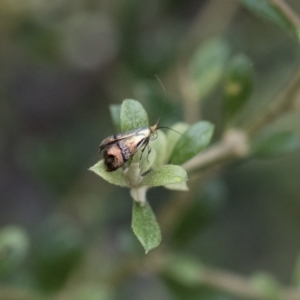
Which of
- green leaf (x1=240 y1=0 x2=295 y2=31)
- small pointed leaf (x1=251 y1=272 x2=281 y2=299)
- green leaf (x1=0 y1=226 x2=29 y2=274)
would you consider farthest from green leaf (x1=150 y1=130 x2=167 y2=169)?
small pointed leaf (x1=251 y1=272 x2=281 y2=299)

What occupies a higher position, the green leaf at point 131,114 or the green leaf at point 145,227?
the green leaf at point 131,114

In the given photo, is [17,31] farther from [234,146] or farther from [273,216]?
[273,216]

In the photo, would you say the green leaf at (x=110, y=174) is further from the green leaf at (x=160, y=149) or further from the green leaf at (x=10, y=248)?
the green leaf at (x=10, y=248)

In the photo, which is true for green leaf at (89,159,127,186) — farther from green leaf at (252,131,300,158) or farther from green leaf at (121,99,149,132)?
green leaf at (252,131,300,158)

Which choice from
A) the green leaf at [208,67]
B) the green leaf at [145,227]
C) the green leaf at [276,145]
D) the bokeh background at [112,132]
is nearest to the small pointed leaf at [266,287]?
the bokeh background at [112,132]

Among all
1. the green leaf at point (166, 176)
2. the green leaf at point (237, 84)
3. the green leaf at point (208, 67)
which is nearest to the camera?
the green leaf at point (166, 176)

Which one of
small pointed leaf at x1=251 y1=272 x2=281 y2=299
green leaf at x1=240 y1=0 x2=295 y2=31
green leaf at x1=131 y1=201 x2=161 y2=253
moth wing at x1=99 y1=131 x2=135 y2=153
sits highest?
green leaf at x1=240 y1=0 x2=295 y2=31

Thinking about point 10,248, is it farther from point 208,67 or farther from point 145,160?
point 208,67
